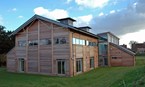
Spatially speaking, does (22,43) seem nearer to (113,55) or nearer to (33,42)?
(33,42)

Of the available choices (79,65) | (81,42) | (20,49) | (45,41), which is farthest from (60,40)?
(20,49)

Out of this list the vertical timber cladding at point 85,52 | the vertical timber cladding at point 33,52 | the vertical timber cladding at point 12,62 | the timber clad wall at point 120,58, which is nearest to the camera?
the vertical timber cladding at point 85,52

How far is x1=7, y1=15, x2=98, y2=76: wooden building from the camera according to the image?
2208 centimetres

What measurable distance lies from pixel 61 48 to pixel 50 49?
1.66 metres

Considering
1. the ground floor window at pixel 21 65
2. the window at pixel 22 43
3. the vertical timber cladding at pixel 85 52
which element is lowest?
the ground floor window at pixel 21 65

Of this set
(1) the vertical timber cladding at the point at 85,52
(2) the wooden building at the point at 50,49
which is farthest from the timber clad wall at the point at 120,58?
(2) the wooden building at the point at 50,49

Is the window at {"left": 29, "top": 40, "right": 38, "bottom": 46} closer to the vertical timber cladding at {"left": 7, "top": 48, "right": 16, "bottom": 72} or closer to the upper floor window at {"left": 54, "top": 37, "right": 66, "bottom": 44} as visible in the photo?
the upper floor window at {"left": 54, "top": 37, "right": 66, "bottom": 44}

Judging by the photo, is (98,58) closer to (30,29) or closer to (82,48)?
(82,48)

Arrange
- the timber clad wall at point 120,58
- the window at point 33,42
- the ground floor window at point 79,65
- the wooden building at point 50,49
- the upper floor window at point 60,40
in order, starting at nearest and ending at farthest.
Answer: the wooden building at point 50,49
the upper floor window at point 60,40
the ground floor window at point 79,65
the window at point 33,42
the timber clad wall at point 120,58

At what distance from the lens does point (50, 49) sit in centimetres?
2322

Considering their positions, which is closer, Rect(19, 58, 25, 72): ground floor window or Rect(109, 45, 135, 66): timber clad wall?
Rect(19, 58, 25, 72): ground floor window

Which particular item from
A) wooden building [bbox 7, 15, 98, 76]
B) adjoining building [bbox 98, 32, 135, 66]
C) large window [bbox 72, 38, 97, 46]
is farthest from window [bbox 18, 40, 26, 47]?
adjoining building [bbox 98, 32, 135, 66]

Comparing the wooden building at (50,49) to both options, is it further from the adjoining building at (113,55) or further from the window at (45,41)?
the adjoining building at (113,55)

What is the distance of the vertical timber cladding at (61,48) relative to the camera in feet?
71.5
